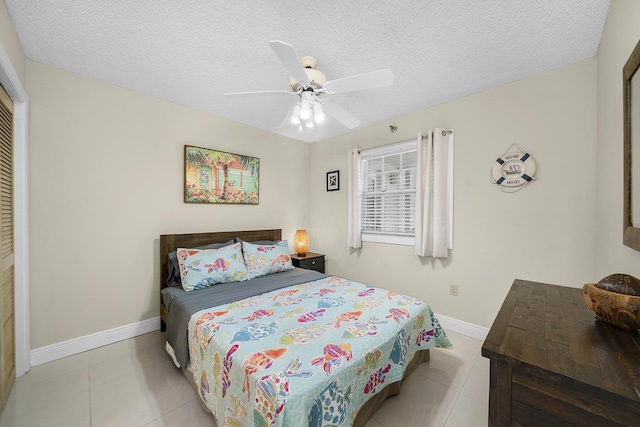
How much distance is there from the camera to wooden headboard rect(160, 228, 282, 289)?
A: 2.69 m

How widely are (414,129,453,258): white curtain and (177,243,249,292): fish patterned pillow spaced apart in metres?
2.07

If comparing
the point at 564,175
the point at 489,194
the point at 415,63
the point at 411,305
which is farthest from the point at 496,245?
the point at 415,63

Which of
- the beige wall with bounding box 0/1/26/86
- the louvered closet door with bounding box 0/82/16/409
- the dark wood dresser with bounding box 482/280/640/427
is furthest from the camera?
the louvered closet door with bounding box 0/82/16/409

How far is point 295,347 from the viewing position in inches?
53.0

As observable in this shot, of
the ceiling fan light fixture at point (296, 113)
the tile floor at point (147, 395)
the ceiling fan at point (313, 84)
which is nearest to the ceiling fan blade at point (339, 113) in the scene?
the ceiling fan at point (313, 84)

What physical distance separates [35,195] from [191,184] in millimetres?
1231

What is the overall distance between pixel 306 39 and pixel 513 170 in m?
2.16

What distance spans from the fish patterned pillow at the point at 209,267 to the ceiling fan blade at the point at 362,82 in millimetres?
1901

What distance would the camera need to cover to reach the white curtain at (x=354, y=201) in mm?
3535

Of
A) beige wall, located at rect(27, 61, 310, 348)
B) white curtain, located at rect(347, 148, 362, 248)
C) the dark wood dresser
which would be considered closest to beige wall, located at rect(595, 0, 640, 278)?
the dark wood dresser

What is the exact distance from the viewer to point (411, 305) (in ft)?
6.44

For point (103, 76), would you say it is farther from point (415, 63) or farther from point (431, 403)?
point (431, 403)

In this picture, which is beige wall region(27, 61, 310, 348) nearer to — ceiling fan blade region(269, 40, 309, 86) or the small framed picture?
the small framed picture

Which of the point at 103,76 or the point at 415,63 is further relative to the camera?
the point at 103,76
